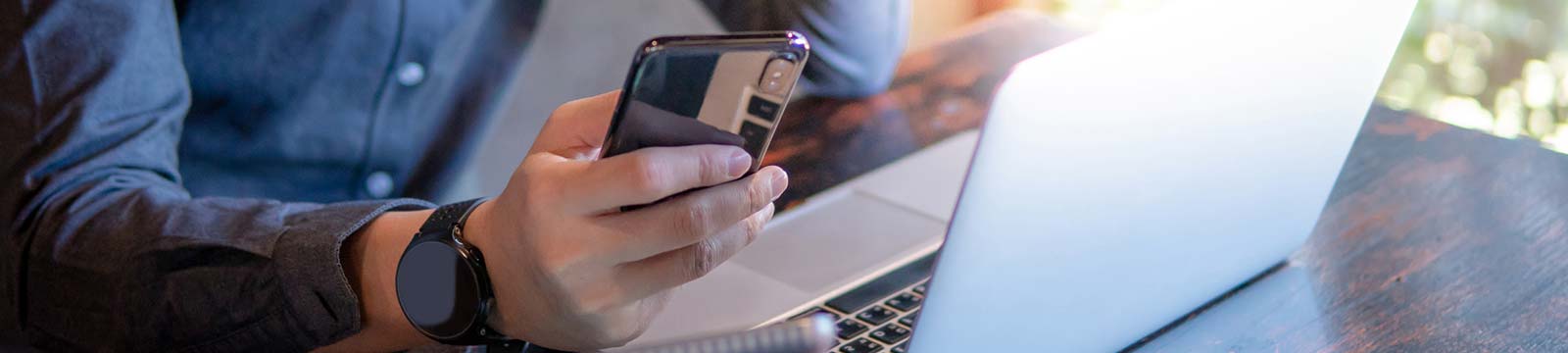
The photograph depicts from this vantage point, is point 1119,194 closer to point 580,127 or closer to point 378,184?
point 580,127

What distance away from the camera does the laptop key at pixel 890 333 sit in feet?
2.36

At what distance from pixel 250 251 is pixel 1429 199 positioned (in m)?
0.80

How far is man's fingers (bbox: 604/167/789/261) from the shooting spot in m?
0.59

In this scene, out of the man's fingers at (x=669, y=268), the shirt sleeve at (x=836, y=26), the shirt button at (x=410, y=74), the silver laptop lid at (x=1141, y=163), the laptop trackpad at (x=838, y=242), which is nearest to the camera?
the silver laptop lid at (x=1141, y=163)

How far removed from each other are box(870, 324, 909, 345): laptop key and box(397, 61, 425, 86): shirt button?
1.98 feet

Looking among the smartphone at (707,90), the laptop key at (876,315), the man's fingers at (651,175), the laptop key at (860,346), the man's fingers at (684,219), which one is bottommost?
the laptop key at (860,346)

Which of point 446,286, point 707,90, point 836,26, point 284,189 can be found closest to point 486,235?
point 446,286

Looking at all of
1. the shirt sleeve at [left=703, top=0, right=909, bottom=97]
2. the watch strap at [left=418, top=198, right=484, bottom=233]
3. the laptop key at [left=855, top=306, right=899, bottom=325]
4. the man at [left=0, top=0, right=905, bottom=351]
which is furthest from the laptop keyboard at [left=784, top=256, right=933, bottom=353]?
the shirt sleeve at [left=703, top=0, right=909, bottom=97]

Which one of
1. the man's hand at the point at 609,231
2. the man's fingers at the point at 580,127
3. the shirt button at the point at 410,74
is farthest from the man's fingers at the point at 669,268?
the shirt button at the point at 410,74

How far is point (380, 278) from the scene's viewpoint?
0.74m

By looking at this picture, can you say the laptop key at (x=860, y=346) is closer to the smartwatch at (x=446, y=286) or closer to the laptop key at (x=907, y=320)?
the laptop key at (x=907, y=320)

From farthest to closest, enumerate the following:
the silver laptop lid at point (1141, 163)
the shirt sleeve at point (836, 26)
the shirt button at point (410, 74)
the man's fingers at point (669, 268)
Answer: the shirt sleeve at point (836, 26), the shirt button at point (410, 74), the man's fingers at point (669, 268), the silver laptop lid at point (1141, 163)

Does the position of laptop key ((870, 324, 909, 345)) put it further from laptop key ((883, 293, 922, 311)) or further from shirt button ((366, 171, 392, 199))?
shirt button ((366, 171, 392, 199))

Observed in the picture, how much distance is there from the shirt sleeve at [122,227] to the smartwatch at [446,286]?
0.06m
